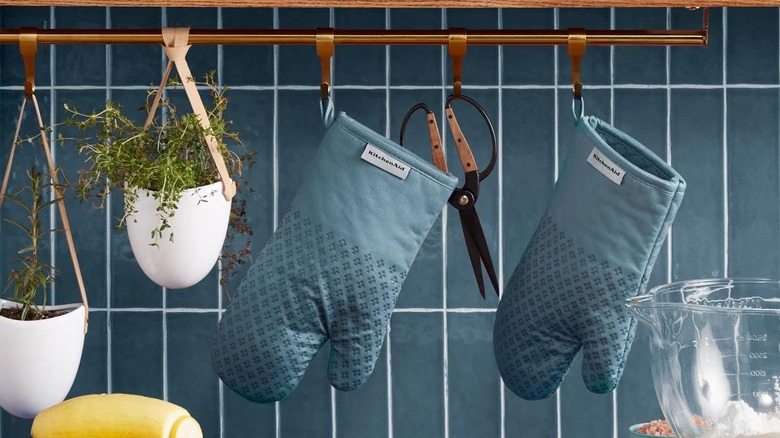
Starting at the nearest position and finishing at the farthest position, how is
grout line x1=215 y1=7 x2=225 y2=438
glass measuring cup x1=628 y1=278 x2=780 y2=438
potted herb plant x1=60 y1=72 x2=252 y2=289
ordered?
glass measuring cup x1=628 y1=278 x2=780 y2=438 < potted herb plant x1=60 y1=72 x2=252 y2=289 < grout line x1=215 y1=7 x2=225 y2=438

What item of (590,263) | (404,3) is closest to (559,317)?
(590,263)

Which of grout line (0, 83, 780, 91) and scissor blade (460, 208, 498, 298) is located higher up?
grout line (0, 83, 780, 91)

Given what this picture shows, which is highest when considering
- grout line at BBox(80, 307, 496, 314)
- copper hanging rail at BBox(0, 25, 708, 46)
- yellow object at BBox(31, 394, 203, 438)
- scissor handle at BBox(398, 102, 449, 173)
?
copper hanging rail at BBox(0, 25, 708, 46)

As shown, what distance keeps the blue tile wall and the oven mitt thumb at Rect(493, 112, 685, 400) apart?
0.25 metres

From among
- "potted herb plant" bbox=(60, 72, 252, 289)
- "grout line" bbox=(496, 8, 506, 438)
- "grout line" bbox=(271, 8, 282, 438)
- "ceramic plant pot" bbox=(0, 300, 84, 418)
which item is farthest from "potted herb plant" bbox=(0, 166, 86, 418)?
"grout line" bbox=(496, 8, 506, 438)

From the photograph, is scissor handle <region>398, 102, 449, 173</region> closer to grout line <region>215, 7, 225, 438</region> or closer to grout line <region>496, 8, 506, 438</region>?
grout line <region>496, 8, 506, 438</region>

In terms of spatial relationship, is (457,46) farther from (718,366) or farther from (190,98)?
(718,366)

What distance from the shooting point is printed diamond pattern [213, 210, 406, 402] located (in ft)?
4.21

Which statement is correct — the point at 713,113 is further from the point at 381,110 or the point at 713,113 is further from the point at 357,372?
the point at 357,372

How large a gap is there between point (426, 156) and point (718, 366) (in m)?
0.57

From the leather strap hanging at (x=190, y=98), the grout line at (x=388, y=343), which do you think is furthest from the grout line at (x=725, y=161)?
the leather strap hanging at (x=190, y=98)

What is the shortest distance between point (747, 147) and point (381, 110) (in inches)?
22.1

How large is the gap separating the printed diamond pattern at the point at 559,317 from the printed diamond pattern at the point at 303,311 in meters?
0.17

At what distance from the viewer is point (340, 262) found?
1.28 meters
